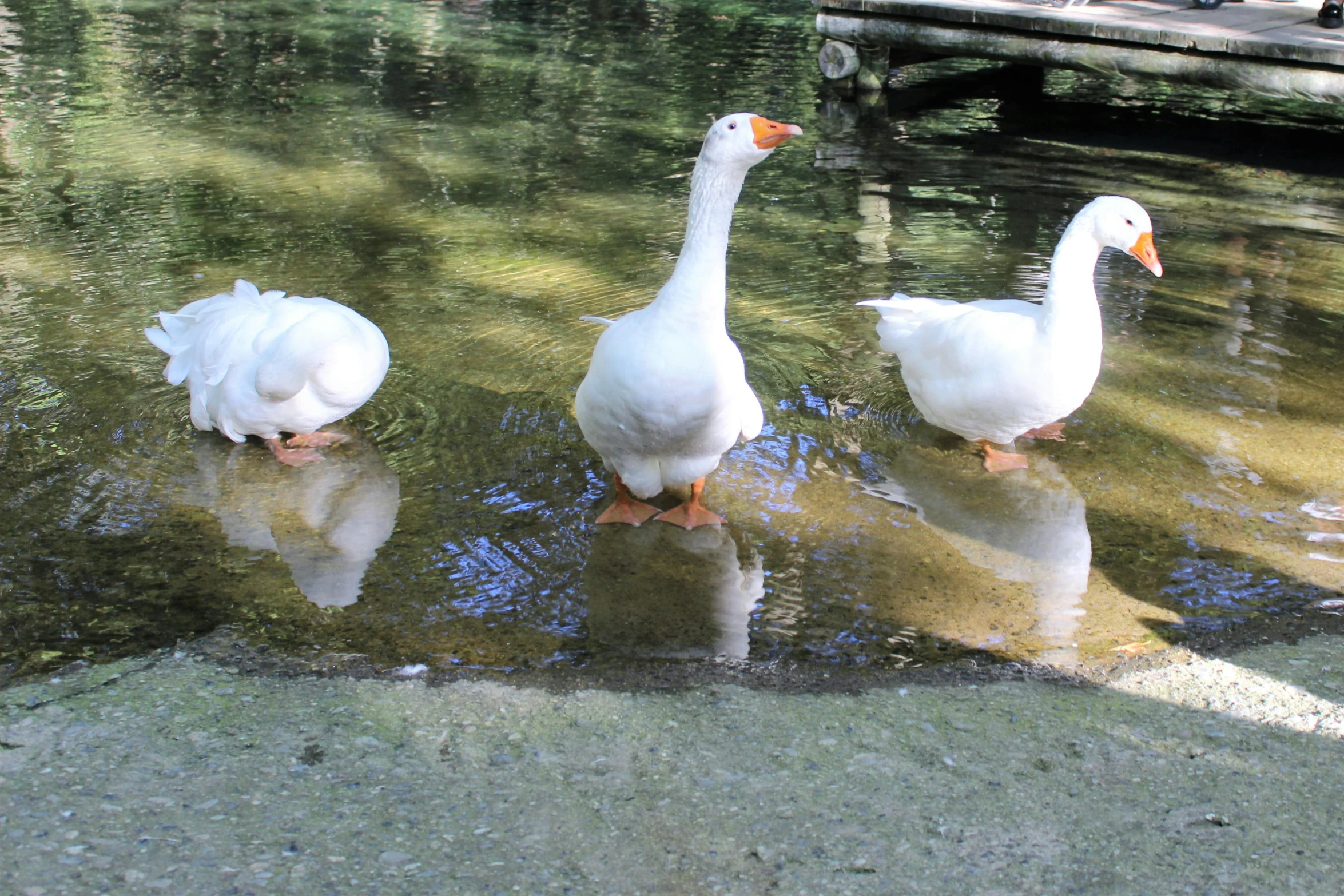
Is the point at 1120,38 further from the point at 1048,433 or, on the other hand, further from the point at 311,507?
the point at 311,507

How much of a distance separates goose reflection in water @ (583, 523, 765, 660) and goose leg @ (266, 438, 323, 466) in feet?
4.49

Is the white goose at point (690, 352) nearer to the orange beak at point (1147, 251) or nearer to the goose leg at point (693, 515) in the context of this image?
the goose leg at point (693, 515)

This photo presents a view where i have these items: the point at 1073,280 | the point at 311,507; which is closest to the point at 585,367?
the point at 311,507

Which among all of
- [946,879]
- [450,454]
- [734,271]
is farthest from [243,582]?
[734,271]

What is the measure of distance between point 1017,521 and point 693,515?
128 cm

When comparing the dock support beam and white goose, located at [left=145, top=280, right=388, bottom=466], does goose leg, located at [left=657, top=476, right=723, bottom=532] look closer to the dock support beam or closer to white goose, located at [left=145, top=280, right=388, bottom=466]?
white goose, located at [left=145, top=280, right=388, bottom=466]

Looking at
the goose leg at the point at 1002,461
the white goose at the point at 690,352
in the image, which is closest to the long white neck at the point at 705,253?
the white goose at the point at 690,352

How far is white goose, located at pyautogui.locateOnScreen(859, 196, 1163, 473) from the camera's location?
14.7 ft

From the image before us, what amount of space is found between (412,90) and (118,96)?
8.79ft

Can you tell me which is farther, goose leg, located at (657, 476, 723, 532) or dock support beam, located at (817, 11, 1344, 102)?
dock support beam, located at (817, 11, 1344, 102)

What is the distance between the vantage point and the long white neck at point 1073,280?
4.49 meters

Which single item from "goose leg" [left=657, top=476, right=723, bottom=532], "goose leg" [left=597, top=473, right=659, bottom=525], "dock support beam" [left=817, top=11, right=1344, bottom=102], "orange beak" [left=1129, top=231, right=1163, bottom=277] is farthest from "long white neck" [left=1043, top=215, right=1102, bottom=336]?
"dock support beam" [left=817, top=11, right=1344, bottom=102]

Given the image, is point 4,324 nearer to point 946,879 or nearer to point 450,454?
point 450,454

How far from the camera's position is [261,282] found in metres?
6.59
